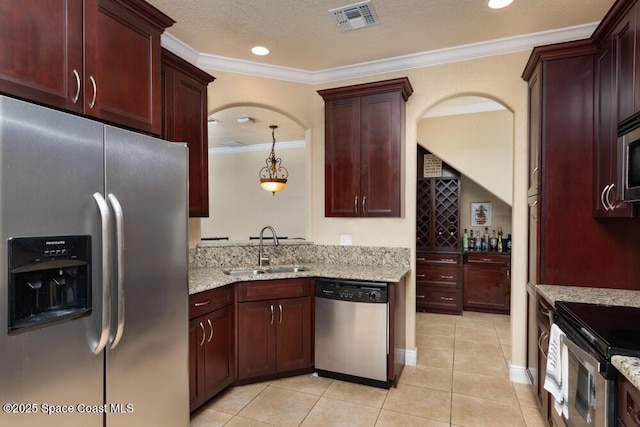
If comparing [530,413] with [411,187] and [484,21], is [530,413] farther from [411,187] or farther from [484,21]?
[484,21]

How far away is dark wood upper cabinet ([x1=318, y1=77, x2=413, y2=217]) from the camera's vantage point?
9.87 feet

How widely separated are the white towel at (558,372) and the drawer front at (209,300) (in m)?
2.14

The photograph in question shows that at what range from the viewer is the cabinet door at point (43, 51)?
1311 millimetres

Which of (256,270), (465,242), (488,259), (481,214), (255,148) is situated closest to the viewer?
(256,270)

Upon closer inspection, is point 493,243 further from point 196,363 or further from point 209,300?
point 196,363

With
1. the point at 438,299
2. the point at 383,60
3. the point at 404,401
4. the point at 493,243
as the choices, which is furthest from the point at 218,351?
the point at 493,243

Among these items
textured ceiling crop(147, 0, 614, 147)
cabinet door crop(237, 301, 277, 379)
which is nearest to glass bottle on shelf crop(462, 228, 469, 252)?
textured ceiling crop(147, 0, 614, 147)

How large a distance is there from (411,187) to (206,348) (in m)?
2.23

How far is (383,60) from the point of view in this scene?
3244mm

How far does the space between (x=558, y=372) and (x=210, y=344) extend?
216 cm

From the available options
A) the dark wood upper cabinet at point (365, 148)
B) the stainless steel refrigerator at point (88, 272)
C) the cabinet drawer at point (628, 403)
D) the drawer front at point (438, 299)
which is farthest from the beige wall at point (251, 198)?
the cabinet drawer at point (628, 403)

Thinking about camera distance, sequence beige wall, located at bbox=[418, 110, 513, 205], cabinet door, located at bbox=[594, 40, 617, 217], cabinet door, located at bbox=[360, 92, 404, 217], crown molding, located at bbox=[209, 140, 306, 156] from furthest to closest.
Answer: crown molding, located at bbox=[209, 140, 306, 156], beige wall, located at bbox=[418, 110, 513, 205], cabinet door, located at bbox=[360, 92, 404, 217], cabinet door, located at bbox=[594, 40, 617, 217]

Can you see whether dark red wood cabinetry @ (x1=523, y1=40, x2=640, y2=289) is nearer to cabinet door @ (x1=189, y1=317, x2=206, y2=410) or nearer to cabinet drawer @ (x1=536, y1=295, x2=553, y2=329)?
cabinet drawer @ (x1=536, y1=295, x2=553, y2=329)

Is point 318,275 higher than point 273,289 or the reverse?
higher
